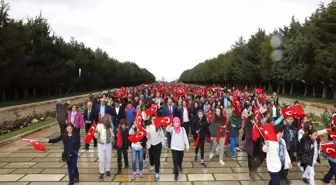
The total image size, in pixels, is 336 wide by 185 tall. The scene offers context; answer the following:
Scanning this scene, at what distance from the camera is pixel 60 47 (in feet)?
122

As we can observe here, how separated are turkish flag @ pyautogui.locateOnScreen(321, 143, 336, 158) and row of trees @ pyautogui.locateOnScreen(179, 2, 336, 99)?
1720cm

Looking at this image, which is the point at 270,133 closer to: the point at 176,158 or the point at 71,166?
the point at 176,158

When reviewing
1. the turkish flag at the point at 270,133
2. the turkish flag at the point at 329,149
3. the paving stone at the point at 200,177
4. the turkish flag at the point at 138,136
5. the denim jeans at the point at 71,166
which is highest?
the turkish flag at the point at 270,133

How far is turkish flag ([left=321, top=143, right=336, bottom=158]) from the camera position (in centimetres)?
687

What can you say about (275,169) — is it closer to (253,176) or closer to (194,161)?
(253,176)

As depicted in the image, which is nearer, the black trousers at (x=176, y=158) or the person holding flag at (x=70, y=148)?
the person holding flag at (x=70, y=148)

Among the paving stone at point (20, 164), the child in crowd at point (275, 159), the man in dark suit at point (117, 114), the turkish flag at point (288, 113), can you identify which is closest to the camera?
the child in crowd at point (275, 159)

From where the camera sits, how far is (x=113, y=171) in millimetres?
8234

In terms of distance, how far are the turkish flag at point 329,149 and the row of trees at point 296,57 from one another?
677 inches

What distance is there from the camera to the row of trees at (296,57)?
2352cm

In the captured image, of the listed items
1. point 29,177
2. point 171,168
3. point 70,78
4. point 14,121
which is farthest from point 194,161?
point 70,78

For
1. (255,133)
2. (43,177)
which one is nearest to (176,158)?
(255,133)

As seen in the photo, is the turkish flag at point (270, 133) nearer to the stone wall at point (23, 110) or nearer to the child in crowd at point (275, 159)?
the child in crowd at point (275, 159)

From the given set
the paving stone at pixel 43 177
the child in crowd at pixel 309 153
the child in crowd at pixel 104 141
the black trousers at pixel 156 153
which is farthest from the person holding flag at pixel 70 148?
the child in crowd at pixel 309 153
